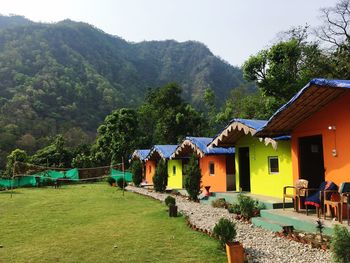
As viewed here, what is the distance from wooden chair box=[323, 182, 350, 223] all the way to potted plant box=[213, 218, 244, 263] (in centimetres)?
304

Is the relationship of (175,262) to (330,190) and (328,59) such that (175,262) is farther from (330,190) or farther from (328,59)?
(328,59)

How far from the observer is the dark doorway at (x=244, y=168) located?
734 inches

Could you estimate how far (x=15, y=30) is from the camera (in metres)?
99.4

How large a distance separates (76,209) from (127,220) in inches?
183

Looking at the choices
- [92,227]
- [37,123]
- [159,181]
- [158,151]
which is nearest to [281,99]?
[158,151]

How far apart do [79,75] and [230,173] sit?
67331mm

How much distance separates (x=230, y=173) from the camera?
67.7ft

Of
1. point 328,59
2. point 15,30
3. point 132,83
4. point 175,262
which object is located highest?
point 15,30

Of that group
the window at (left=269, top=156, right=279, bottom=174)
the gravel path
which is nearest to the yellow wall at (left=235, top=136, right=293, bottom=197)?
the window at (left=269, top=156, right=279, bottom=174)

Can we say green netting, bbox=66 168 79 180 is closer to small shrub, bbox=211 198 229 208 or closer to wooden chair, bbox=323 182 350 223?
small shrub, bbox=211 198 229 208

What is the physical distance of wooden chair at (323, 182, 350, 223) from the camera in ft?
29.8

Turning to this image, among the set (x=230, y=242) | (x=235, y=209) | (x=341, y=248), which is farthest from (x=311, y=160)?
(x=341, y=248)

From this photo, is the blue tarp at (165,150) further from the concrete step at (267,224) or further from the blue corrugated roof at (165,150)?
the concrete step at (267,224)

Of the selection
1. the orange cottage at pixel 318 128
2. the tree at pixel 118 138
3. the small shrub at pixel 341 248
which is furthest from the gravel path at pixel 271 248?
the tree at pixel 118 138
